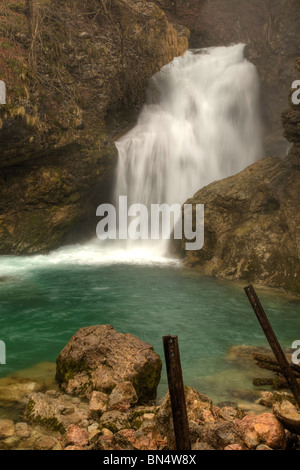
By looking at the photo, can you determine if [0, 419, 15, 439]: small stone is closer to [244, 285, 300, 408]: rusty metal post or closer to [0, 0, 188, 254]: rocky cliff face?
[244, 285, 300, 408]: rusty metal post

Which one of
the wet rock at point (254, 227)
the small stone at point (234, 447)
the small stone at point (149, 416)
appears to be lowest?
the small stone at point (234, 447)

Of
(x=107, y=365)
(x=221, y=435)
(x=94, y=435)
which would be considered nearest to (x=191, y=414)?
(x=221, y=435)

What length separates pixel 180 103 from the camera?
68.8 feet

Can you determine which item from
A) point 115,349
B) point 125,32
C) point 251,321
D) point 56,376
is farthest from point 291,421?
point 125,32

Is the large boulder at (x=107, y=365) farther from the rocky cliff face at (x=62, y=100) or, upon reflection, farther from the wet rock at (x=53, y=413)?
the rocky cliff face at (x=62, y=100)

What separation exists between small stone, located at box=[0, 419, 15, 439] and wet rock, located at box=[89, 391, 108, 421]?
85 cm

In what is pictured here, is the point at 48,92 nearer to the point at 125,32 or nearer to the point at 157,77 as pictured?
the point at 125,32

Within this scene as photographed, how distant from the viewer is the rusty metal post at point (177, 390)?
3115mm

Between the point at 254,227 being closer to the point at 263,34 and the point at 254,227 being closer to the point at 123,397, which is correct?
the point at 123,397

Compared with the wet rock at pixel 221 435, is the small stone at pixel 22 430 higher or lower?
lower

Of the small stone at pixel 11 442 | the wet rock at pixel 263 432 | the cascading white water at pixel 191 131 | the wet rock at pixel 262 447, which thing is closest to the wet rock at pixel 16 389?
the small stone at pixel 11 442

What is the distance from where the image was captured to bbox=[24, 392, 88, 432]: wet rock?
4.09m

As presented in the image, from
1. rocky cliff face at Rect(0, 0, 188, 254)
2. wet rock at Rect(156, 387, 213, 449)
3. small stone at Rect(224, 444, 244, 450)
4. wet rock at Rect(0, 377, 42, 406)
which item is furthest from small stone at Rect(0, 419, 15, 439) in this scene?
rocky cliff face at Rect(0, 0, 188, 254)

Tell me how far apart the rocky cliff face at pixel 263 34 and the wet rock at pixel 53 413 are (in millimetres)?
16764
